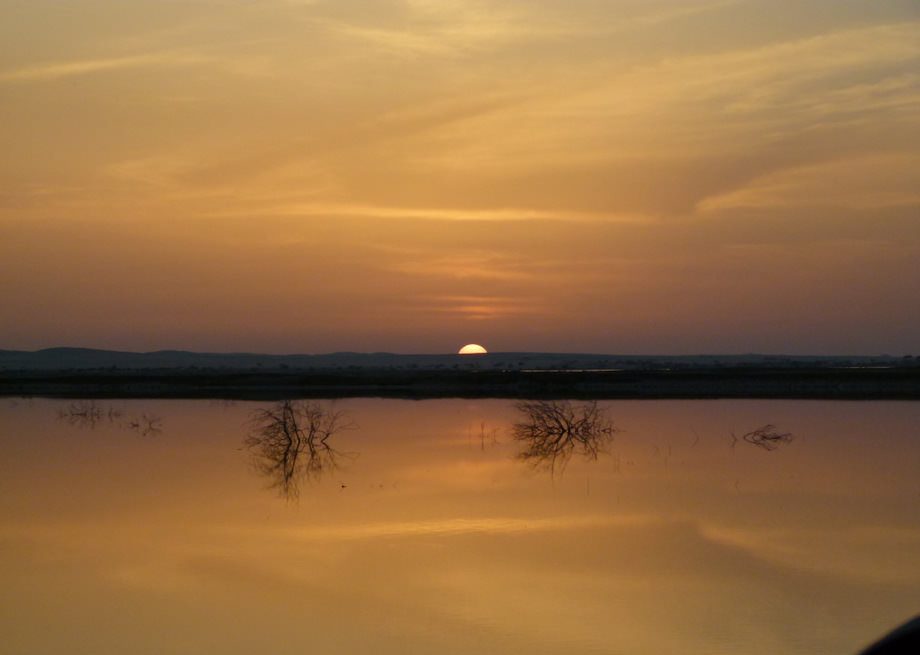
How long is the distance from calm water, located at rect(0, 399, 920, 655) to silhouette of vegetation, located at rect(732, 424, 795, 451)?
19 cm

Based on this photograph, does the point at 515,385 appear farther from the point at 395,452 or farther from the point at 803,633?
the point at 803,633

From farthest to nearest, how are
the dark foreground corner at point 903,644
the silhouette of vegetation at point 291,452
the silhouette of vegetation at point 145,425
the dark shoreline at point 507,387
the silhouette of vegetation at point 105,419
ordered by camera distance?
the dark shoreline at point 507,387 → the silhouette of vegetation at point 105,419 → the silhouette of vegetation at point 145,425 → the silhouette of vegetation at point 291,452 → the dark foreground corner at point 903,644

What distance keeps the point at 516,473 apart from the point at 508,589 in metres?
8.99

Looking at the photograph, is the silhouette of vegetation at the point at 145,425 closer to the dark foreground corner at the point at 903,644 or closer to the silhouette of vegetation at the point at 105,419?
the silhouette of vegetation at the point at 105,419

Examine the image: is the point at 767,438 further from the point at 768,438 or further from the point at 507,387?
the point at 507,387

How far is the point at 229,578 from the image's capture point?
426 inches

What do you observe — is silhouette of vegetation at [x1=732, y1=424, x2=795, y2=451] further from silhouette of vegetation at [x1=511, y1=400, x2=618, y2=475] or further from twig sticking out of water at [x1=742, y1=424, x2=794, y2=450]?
silhouette of vegetation at [x1=511, y1=400, x2=618, y2=475]

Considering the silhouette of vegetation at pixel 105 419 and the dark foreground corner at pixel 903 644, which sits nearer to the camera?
the dark foreground corner at pixel 903 644

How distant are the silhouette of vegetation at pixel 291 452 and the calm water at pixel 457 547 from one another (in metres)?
0.13

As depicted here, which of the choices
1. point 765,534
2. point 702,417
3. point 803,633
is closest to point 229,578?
point 803,633

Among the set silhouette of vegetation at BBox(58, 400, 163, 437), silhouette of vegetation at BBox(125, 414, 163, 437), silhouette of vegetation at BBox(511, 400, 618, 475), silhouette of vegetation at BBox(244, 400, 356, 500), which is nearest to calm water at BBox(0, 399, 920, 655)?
silhouette of vegetation at BBox(244, 400, 356, 500)

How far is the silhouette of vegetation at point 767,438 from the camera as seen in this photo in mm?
23094

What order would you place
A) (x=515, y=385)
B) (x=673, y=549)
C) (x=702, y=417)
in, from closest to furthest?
(x=673, y=549)
(x=702, y=417)
(x=515, y=385)

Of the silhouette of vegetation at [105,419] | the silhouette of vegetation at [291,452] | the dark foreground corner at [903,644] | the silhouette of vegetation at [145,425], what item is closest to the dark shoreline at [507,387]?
the silhouette of vegetation at [105,419]
